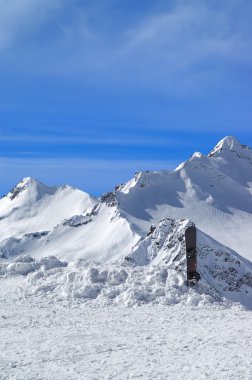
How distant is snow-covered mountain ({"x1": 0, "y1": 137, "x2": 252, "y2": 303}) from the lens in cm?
13362

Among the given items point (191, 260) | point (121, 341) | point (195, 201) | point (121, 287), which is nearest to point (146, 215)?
point (195, 201)

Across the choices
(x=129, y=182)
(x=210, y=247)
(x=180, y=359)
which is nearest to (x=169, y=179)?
(x=129, y=182)

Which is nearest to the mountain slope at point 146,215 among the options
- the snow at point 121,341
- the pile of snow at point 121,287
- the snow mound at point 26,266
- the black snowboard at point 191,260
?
the snow mound at point 26,266

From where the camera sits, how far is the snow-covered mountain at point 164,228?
13362 centimetres

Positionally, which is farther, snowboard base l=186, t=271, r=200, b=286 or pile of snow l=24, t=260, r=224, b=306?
snowboard base l=186, t=271, r=200, b=286

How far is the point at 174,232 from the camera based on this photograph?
14375 centimetres

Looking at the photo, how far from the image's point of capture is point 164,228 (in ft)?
476

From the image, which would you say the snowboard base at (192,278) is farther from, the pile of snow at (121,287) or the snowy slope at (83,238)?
the snowy slope at (83,238)

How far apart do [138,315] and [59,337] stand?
4.39 m

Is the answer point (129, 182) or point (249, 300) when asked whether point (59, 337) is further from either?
point (129, 182)

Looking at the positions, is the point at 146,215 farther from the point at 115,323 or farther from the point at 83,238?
the point at 115,323

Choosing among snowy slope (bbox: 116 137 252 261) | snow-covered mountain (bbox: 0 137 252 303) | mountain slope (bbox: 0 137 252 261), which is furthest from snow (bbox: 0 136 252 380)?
snowy slope (bbox: 116 137 252 261)

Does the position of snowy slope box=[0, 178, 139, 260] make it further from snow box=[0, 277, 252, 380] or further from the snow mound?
snow box=[0, 277, 252, 380]

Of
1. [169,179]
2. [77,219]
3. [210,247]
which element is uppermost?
[169,179]
